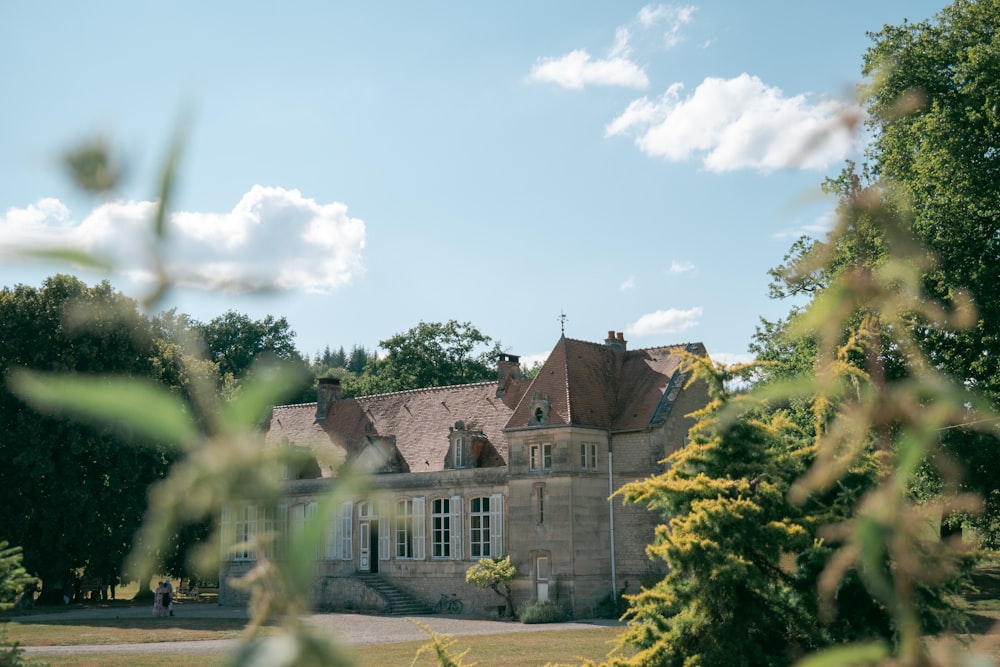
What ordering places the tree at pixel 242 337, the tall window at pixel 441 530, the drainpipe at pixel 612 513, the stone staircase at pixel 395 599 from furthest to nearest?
the tree at pixel 242 337 < the tall window at pixel 441 530 < the stone staircase at pixel 395 599 < the drainpipe at pixel 612 513

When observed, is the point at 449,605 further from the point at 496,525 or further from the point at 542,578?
the point at 542,578

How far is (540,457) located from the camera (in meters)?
35.9

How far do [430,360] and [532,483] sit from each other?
26.2 metres

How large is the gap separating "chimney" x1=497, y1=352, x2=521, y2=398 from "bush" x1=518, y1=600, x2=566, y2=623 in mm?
9301

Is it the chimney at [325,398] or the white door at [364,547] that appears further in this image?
the chimney at [325,398]

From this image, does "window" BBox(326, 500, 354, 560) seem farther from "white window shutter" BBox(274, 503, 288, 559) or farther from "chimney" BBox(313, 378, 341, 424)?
"white window shutter" BBox(274, 503, 288, 559)

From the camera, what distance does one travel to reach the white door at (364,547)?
134ft

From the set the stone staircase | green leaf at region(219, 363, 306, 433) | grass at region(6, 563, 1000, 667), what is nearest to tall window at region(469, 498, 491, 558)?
the stone staircase

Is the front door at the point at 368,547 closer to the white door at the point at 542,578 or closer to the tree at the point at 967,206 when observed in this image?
the white door at the point at 542,578

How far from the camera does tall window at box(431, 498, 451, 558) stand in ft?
126

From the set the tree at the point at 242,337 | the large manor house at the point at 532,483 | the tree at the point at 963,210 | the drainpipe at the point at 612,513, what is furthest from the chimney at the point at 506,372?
the tree at the point at 242,337

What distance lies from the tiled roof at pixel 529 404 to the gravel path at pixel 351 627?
6.38 meters

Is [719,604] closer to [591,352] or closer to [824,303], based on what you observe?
[824,303]

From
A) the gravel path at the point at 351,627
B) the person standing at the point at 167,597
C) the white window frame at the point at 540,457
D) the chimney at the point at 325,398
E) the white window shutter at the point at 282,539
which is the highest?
the chimney at the point at 325,398
